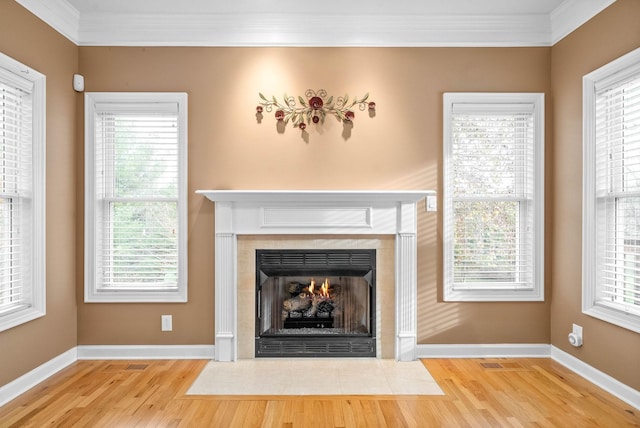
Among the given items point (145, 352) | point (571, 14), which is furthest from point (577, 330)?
point (145, 352)

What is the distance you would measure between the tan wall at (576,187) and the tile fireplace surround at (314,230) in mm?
1133

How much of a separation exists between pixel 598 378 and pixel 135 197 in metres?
3.65

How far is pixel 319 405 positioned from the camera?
2.83m

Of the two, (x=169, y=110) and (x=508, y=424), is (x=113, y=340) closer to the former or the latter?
(x=169, y=110)

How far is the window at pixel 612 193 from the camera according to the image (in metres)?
2.94

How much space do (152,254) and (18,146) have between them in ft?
3.99

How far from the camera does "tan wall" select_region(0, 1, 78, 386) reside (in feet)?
9.80

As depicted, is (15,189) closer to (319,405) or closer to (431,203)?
(319,405)

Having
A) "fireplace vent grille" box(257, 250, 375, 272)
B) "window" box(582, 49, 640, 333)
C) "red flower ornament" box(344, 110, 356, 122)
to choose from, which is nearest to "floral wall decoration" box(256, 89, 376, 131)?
"red flower ornament" box(344, 110, 356, 122)

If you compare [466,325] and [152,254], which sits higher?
[152,254]

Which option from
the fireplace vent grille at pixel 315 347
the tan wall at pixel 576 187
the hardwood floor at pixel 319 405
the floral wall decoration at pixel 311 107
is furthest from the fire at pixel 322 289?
the tan wall at pixel 576 187

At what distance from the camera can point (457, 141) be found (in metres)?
3.82

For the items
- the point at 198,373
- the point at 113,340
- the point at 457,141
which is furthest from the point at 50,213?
the point at 457,141

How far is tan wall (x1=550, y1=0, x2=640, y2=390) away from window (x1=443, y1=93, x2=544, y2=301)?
0.46 ft
